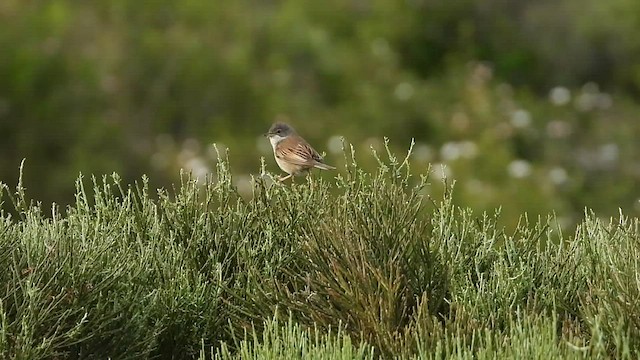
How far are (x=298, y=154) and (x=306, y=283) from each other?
2.33 meters

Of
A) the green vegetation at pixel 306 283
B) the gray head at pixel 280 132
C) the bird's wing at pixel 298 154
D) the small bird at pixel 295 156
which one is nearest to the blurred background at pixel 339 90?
the gray head at pixel 280 132

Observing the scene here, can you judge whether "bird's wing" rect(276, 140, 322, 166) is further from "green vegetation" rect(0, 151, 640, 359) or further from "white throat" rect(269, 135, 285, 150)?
"green vegetation" rect(0, 151, 640, 359)

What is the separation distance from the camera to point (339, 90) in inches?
603

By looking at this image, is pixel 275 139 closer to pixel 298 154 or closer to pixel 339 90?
pixel 298 154

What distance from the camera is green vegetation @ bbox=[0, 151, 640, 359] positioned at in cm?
406

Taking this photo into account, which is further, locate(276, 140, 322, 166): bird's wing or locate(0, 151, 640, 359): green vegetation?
locate(276, 140, 322, 166): bird's wing

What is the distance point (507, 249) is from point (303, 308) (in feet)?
2.67

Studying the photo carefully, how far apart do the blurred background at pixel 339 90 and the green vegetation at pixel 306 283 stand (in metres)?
6.46

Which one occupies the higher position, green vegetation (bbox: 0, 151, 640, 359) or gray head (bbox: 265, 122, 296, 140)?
gray head (bbox: 265, 122, 296, 140)

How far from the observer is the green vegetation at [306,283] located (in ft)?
13.3

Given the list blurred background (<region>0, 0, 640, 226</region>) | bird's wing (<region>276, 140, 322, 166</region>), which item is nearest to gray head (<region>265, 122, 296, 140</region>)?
bird's wing (<region>276, 140, 322, 166</region>)

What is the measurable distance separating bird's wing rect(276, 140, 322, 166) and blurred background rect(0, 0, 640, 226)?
456cm

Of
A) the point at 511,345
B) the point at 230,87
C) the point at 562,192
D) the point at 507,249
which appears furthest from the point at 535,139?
the point at 511,345

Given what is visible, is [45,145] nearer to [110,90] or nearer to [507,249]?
[110,90]
